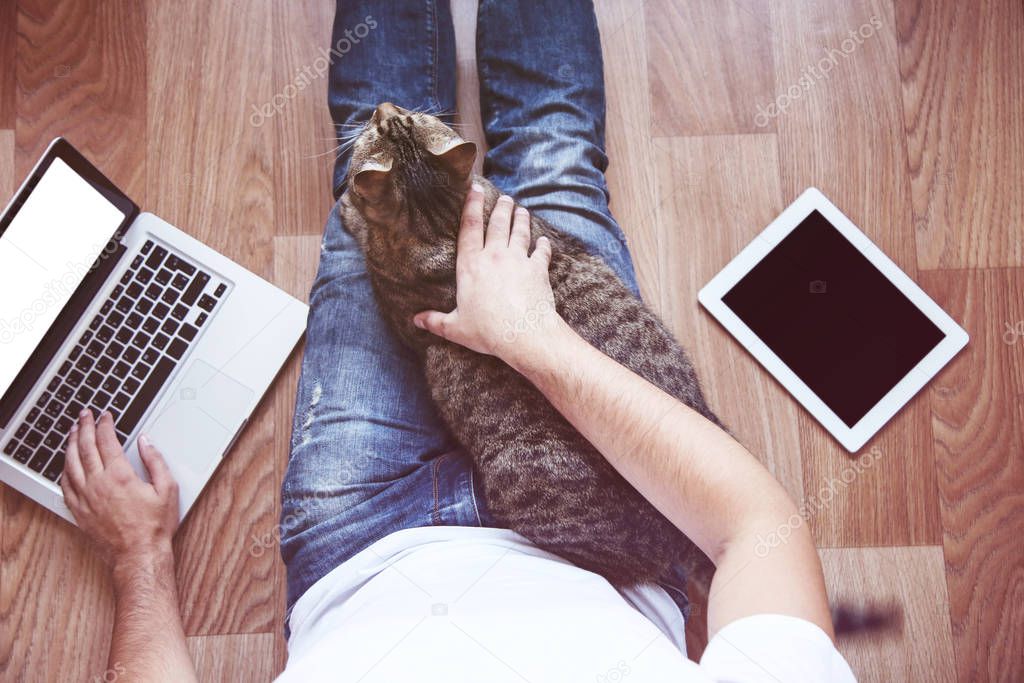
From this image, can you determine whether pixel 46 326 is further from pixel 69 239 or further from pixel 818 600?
pixel 818 600

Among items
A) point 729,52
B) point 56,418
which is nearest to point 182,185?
point 56,418

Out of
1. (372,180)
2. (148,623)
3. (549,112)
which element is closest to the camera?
(372,180)

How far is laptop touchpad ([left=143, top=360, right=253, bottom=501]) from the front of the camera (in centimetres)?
105

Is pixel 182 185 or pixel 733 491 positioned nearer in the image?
pixel 733 491

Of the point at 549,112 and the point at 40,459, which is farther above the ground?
the point at 549,112

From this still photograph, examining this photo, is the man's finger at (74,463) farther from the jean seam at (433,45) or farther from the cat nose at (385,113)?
the jean seam at (433,45)

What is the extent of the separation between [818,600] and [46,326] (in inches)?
41.1

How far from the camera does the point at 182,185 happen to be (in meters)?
1.14

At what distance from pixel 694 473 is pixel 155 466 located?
2.68 feet

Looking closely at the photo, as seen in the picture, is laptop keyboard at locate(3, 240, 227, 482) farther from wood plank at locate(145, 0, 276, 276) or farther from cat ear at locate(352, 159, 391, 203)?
cat ear at locate(352, 159, 391, 203)

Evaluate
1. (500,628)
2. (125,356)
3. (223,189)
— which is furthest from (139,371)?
(500,628)

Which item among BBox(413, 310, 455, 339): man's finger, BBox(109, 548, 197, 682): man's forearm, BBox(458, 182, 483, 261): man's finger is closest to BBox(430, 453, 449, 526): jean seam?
BBox(413, 310, 455, 339): man's finger

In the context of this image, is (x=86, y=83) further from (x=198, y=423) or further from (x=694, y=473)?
(x=694, y=473)

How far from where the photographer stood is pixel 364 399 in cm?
100
